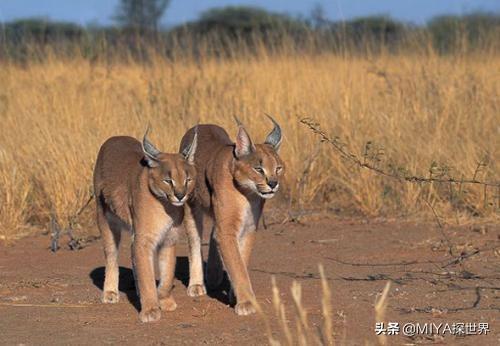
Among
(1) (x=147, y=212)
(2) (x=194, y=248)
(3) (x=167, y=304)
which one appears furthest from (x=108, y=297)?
(1) (x=147, y=212)

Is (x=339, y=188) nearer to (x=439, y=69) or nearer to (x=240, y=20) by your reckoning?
(x=439, y=69)

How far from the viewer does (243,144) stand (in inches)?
242

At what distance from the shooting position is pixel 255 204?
626cm

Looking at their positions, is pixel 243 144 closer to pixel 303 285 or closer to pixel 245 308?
pixel 245 308

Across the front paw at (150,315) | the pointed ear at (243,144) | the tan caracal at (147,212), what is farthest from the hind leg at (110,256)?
the pointed ear at (243,144)

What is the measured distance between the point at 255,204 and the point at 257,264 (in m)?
1.32

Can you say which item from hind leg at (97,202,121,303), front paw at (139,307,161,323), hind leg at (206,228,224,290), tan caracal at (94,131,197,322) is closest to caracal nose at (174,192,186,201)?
tan caracal at (94,131,197,322)

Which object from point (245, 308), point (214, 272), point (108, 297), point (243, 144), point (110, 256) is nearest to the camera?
point (245, 308)

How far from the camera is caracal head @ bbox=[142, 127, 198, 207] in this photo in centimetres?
591

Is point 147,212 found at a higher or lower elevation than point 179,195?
lower

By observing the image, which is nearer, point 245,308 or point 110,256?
point 245,308

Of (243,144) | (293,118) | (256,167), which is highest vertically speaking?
(243,144)

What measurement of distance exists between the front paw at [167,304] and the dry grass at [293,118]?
2.77m

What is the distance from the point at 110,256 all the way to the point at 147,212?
0.69 meters
